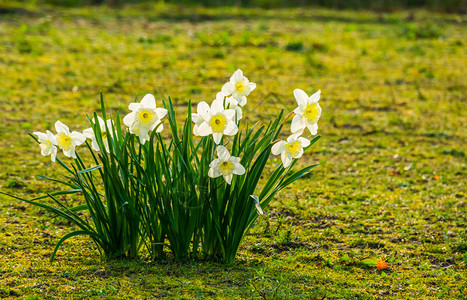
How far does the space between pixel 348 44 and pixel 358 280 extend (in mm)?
9064

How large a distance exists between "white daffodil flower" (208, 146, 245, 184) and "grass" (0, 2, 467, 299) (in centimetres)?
64

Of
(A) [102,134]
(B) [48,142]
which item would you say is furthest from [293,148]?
(B) [48,142]

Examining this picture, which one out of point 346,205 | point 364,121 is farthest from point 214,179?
point 364,121

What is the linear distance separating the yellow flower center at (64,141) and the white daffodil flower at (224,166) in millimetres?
803

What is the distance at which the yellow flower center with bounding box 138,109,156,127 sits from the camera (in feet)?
10.4

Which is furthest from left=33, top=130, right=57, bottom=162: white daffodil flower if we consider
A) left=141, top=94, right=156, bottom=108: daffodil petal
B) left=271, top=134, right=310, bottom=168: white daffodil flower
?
left=271, top=134, right=310, bottom=168: white daffodil flower

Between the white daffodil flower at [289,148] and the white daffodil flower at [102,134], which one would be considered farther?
the white daffodil flower at [102,134]

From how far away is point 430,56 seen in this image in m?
11.0

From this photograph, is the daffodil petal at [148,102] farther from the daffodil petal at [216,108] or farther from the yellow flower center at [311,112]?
the yellow flower center at [311,112]

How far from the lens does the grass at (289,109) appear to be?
3.46 m

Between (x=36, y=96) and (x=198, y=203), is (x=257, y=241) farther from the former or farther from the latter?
(x=36, y=96)

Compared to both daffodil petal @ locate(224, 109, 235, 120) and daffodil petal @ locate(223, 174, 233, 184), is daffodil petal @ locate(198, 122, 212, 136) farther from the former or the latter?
daffodil petal @ locate(223, 174, 233, 184)

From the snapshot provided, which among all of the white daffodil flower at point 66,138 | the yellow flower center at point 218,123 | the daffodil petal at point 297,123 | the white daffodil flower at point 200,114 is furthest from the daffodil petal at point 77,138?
the daffodil petal at point 297,123

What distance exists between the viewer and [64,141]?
10.6ft
